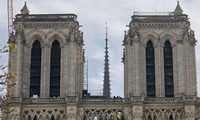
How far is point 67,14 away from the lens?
6178 cm

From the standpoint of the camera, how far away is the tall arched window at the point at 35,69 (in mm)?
59875

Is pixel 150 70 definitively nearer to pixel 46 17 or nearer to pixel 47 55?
pixel 47 55

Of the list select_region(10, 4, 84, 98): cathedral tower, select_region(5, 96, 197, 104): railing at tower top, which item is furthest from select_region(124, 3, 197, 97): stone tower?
select_region(10, 4, 84, 98): cathedral tower

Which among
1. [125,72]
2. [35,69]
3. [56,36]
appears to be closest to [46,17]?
[56,36]

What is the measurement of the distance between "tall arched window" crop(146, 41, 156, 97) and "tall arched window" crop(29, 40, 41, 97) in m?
12.7

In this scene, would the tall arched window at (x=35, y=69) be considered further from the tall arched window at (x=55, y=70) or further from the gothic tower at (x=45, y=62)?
the tall arched window at (x=55, y=70)

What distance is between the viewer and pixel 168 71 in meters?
60.5

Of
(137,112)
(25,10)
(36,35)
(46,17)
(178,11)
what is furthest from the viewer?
(25,10)

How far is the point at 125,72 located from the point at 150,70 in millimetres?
3134

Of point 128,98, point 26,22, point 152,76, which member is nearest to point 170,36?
point 152,76

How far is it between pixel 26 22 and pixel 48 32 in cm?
287

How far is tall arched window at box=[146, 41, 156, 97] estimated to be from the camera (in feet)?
196

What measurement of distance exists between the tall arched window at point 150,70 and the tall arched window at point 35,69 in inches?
498

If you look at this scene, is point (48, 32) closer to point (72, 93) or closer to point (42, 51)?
point (42, 51)
